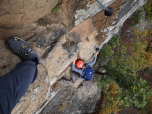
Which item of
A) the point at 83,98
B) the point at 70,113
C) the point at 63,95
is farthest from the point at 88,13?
the point at 70,113

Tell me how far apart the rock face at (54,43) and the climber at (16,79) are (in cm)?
23

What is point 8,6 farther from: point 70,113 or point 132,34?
point 132,34

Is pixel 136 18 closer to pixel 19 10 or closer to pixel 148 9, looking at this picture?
pixel 148 9

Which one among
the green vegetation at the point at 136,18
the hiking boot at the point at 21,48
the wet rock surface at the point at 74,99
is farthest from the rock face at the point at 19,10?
the green vegetation at the point at 136,18

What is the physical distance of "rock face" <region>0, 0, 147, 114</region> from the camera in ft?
7.22

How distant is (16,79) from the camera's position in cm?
174

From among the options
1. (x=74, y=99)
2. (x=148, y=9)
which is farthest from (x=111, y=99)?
(x=148, y=9)

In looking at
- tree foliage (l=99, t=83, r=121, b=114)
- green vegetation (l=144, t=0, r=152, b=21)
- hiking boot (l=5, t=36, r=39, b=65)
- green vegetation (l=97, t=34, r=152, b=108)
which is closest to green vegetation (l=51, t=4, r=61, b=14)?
hiking boot (l=5, t=36, r=39, b=65)

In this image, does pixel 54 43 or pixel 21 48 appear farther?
pixel 54 43

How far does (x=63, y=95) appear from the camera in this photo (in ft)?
15.0

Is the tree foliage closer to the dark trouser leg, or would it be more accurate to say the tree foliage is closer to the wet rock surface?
the wet rock surface

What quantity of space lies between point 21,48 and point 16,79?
38.3 inches

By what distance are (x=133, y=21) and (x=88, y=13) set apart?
527cm

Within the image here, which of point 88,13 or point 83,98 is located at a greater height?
point 88,13
